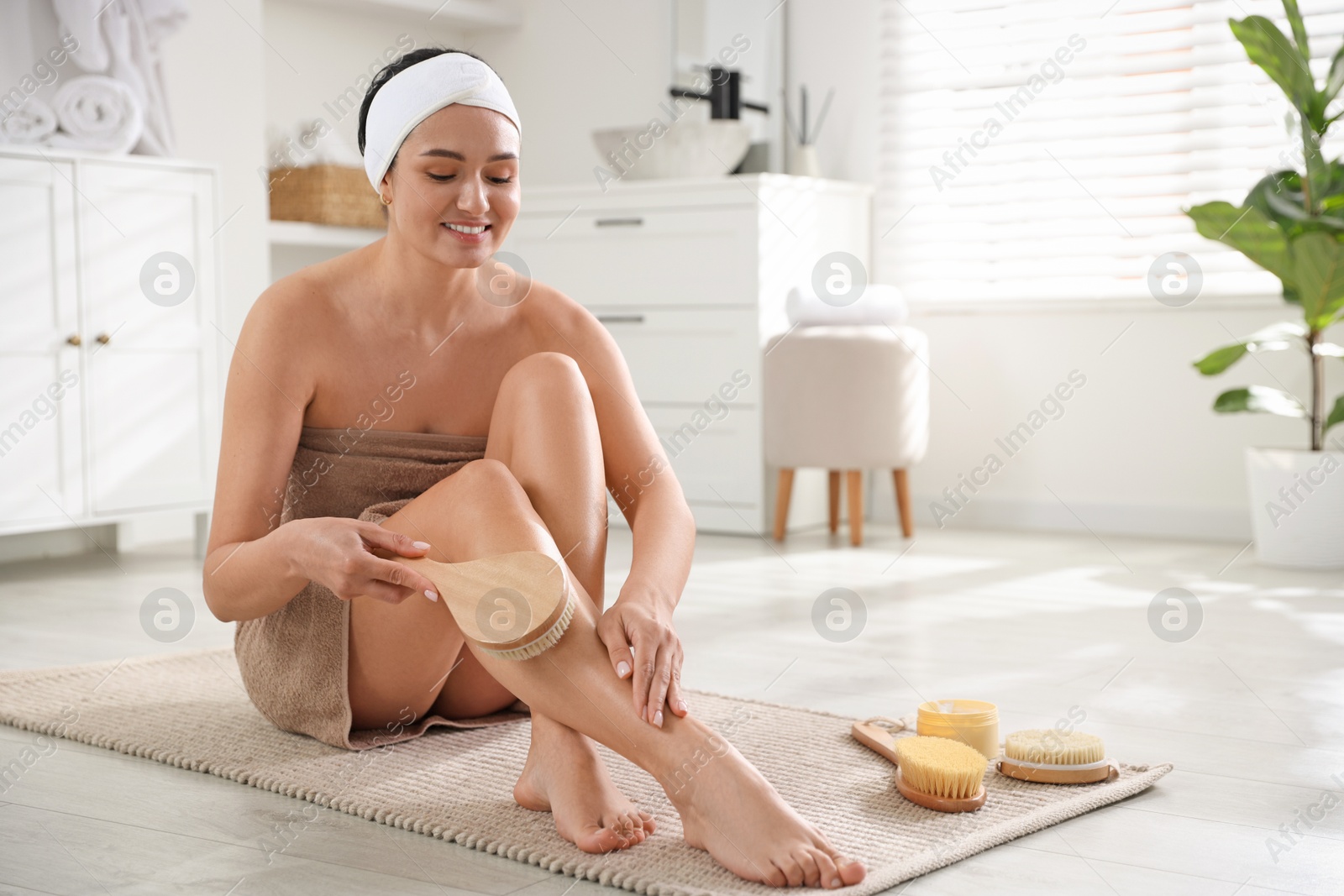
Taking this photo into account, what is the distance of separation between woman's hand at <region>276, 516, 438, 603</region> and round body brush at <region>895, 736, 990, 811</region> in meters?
0.54

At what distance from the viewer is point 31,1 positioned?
335 cm

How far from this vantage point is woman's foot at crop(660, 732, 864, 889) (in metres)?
1.20

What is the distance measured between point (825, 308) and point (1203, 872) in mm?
2578

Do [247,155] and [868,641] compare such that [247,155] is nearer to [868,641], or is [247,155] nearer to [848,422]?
[848,422]

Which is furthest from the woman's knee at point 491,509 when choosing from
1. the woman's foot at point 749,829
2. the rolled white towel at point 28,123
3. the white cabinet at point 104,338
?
the rolled white towel at point 28,123

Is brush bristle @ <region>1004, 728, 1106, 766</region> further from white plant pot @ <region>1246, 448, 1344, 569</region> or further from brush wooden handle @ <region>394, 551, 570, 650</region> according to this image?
white plant pot @ <region>1246, 448, 1344, 569</region>

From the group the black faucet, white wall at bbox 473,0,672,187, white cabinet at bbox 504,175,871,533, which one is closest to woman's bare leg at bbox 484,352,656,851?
white cabinet at bbox 504,175,871,533

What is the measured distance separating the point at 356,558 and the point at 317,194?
295 cm

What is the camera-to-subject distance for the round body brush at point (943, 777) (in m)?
1.43

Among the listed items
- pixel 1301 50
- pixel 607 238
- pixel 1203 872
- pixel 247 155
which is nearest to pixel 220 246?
pixel 247 155

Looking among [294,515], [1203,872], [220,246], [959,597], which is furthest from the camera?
[220,246]

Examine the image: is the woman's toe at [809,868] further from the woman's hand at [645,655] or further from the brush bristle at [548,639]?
the brush bristle at [548,639]

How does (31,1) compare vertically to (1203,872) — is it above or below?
above

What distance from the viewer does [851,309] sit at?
3.72 m
